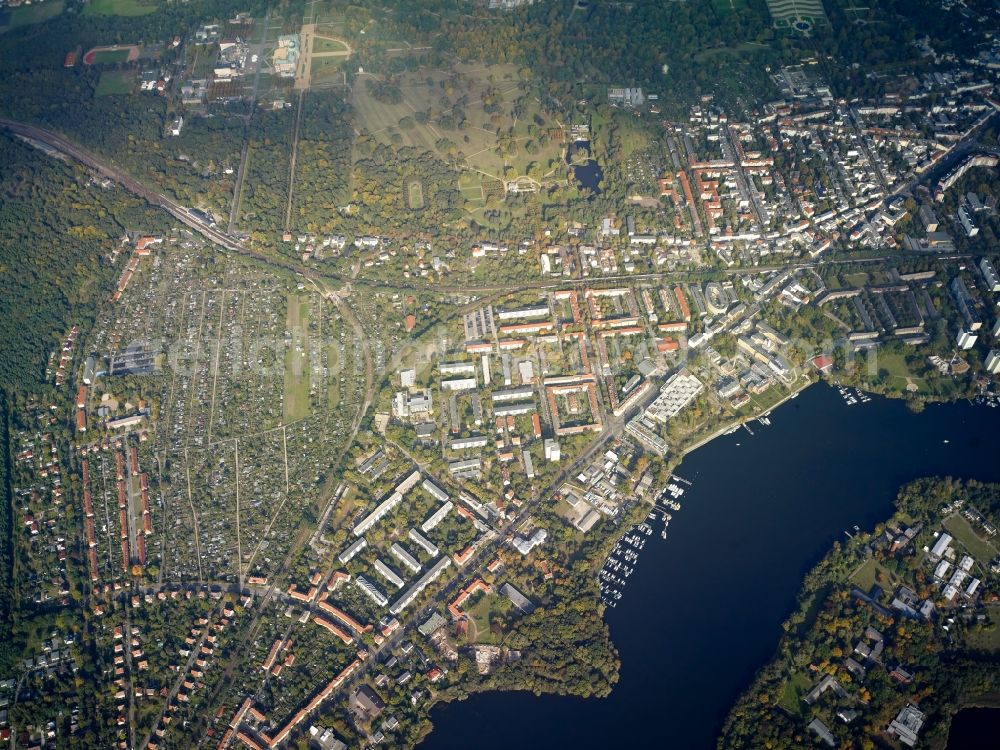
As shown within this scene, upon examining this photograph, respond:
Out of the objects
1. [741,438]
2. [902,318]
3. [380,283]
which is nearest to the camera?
[741,438]

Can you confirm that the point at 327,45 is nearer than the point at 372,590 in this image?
No

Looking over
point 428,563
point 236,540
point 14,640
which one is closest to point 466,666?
point 428,563

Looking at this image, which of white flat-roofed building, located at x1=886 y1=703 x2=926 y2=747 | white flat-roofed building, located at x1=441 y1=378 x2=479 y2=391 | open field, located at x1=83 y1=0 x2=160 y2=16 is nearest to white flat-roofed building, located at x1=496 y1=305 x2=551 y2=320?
white flat-roofed building, located at x1=441 y1=378 x2=479 y2=391

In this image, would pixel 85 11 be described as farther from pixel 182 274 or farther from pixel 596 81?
pixel 596 81

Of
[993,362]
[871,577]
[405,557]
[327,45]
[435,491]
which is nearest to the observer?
[871,577]

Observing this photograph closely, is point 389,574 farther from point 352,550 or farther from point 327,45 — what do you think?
point 327,45

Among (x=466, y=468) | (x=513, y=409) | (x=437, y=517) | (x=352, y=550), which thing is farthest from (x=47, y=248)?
(x=513, y=409)

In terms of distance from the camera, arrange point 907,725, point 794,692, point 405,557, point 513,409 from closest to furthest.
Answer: point 907,725 → point 794,692 → point 405,557 → point 513,409
